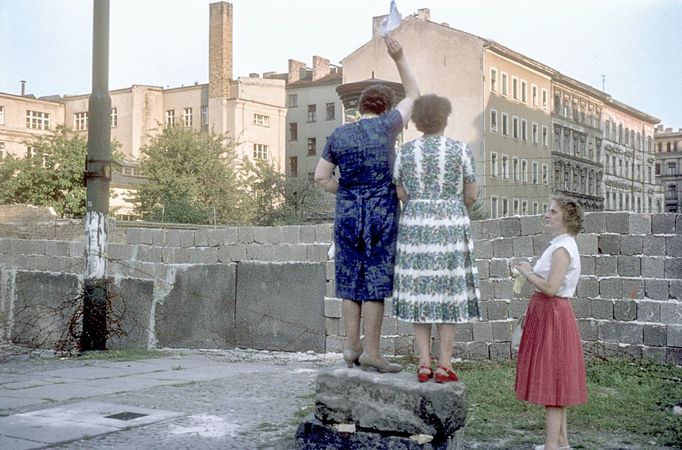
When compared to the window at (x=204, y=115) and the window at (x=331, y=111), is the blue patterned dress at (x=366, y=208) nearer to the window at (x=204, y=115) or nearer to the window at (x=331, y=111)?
the window at (x=204, y=115)

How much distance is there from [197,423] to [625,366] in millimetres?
5500

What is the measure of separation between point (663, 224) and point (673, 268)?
0.54 meters

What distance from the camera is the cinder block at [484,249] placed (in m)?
11.4

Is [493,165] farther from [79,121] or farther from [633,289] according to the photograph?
[633,289]

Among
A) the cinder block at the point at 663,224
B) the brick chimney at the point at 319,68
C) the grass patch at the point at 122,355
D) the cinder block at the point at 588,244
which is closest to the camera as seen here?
the cinder block at the point at 663,224

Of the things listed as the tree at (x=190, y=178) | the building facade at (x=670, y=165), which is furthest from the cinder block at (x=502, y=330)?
the building facade at (x=670, y=165)

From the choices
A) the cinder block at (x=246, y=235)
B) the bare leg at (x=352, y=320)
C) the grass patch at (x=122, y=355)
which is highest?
the cinder block at (x=246, y=235)

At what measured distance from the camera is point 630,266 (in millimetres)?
10531

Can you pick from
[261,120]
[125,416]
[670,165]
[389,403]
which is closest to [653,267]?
[389,403]

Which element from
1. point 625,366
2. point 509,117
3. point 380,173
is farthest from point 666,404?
point 509,117

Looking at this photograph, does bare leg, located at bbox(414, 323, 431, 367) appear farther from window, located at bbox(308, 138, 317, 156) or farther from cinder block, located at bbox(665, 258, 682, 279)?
window, located at bbox(308, 138, 317, 156)

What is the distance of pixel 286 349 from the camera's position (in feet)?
40.0

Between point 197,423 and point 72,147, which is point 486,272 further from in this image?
point 72,147

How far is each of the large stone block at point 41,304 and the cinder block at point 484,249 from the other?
6.16m
